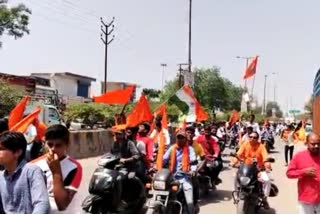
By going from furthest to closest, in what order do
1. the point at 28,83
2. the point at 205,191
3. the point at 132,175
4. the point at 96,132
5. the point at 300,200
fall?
the point at 28,83 < the point at 96,132 < the point at 205,191 < the point at 132,175 < the point at 300,200

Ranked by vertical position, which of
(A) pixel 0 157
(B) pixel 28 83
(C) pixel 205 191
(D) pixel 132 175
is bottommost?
(C) pixel 205 191

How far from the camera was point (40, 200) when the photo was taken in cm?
314

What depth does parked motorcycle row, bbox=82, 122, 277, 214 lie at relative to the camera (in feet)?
20.3

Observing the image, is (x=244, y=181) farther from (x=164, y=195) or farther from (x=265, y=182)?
(x=164, y=195)

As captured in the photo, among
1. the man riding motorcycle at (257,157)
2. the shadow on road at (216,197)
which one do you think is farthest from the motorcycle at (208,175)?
the man riding motorcycle at (257,157)

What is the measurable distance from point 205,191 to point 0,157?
8733 mm

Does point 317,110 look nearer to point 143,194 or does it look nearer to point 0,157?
point 143,194

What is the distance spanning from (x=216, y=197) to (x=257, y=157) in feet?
9.00

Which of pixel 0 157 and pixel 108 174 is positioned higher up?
Result: pixel 0 157

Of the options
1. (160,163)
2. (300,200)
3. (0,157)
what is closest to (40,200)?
(0,157)

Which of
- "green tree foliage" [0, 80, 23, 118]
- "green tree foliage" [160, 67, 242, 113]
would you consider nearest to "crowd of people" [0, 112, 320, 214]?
"green tree foliage" [0, 80, 23, 118]

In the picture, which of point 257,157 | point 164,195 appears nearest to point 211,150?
point 257,157

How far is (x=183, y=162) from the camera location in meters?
7.92

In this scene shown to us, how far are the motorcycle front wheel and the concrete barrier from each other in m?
10.5
